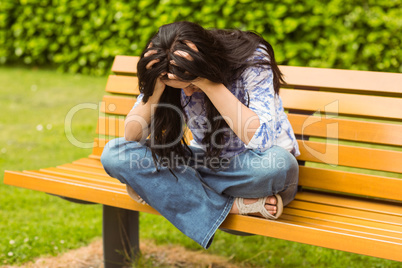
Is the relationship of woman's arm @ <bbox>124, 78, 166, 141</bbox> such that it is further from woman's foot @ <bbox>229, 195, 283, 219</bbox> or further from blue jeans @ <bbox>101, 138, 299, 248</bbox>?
woman's foot @ <bbox>229, 195, 283, 219</bbox>

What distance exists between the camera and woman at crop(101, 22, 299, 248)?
191cm

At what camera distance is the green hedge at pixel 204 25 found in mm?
5027

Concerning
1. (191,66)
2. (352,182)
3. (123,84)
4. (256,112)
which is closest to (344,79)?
(352,182)

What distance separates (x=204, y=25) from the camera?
5.70 metres

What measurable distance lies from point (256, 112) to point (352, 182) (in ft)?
2.15

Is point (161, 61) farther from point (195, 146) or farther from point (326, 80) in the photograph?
point (326, 80)

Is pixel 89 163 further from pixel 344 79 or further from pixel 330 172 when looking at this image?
pixel 344 79

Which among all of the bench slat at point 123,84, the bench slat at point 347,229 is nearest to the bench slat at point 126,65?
the bench slat at point 123,84

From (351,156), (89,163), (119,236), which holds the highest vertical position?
(351,156)

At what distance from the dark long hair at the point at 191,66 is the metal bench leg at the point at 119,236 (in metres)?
0.65

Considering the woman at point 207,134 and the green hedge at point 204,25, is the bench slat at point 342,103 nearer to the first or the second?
the woman at point 207,134

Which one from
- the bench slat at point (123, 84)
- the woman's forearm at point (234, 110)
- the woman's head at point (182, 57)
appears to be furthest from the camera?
the bench slat at point (123, 84)

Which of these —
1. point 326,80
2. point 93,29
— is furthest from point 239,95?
point 93,29

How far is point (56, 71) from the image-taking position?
24.1 ft
